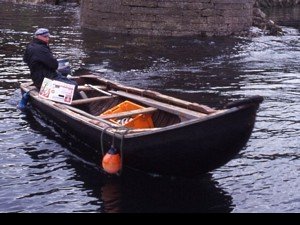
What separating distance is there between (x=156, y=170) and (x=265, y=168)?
1.80 meters

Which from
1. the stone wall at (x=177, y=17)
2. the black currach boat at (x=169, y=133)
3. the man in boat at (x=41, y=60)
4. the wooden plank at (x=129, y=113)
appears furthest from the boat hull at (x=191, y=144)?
the stone wall at (x=177, y=17)


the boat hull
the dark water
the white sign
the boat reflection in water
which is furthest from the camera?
the white sign

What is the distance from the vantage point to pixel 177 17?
2272 cm

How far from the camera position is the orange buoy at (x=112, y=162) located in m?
6.77

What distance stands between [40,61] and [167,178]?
3.98 meters

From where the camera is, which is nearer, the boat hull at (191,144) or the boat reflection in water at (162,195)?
the boat hull at (191,144)

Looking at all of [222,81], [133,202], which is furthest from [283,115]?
[133,202]

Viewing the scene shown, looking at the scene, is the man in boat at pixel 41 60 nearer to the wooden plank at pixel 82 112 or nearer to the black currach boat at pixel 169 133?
the wooden plank at pixel 82 112

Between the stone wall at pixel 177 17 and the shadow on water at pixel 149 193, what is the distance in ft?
52.0

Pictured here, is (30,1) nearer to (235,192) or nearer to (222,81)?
(222,81)

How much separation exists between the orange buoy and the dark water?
1.02ft

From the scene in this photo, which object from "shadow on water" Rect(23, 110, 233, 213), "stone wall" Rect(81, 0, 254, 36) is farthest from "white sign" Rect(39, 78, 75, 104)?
"stone wall" Rect(81, 0, 254, 36)

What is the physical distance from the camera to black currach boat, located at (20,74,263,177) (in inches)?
244

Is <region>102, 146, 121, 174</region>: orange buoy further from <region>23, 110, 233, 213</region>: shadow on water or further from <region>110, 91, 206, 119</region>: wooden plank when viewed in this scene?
<region>110, 91, 206, 119</region>: wooden plank
